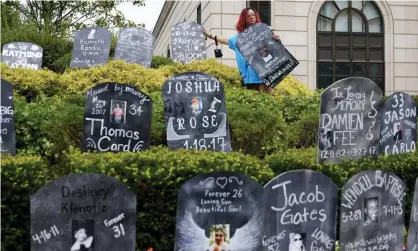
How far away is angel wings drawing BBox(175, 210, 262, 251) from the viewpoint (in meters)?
3.84

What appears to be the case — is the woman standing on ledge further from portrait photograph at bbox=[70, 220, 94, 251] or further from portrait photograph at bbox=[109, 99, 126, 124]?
portrait photograph at bbox=[70, 220, 94, 251]

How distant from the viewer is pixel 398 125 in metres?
5.60

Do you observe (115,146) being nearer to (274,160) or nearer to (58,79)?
(274,160)

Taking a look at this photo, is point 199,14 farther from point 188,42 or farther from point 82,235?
point 82,235

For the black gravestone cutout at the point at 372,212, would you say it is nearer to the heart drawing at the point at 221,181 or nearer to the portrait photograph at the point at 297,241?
the portrait photograph at the point at 297,241

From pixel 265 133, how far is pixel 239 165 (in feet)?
5.76

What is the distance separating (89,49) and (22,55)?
51.0 inches

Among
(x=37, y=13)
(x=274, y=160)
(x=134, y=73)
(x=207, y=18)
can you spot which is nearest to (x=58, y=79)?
(x=134, y=73)

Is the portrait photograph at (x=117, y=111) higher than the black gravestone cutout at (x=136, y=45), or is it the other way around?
the black gravestone cutout at (x=136, y=45)

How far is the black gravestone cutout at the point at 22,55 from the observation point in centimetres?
1145

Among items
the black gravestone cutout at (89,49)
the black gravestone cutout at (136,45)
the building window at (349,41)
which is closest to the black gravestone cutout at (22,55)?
the black gravestone cutout at (89,49)

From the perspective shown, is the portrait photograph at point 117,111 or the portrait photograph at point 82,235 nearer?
the portrait photograph at point 82,235

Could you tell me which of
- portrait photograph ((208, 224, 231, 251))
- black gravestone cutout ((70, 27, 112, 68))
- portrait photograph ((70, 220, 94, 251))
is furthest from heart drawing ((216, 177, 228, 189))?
black gravestone cutout ((70, 27, 112, 68))

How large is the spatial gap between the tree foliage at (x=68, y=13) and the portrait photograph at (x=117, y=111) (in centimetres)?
1926
